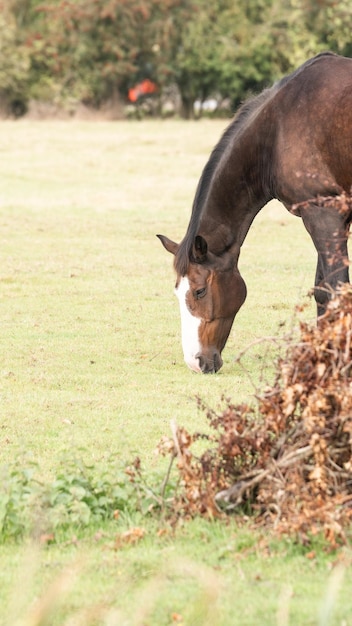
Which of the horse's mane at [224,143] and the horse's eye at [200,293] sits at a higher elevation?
the horse's mane at [224,143]

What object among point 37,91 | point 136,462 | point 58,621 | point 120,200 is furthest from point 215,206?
point 37,91

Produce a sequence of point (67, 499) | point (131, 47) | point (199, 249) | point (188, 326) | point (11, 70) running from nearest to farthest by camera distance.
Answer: point (67, 499)
point (199, 249)
point (188, 326)
point (11, 70)
point (131, 47)

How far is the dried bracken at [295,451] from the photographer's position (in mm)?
4555

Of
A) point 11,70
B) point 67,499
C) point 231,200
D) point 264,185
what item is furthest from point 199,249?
point 11,70

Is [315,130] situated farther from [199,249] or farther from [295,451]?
[295,451]

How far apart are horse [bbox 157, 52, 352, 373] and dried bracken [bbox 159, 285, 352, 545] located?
2.76 meters

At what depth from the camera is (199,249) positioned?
26.5 feet

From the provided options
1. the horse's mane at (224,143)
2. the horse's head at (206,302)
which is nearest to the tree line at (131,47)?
the horse's mane at (224,143)

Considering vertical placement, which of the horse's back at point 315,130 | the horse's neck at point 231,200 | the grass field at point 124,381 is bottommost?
the grass field at point 124,381

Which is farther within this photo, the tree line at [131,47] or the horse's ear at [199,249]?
the tree line at [131,47]

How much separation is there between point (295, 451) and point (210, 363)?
3.57 metres

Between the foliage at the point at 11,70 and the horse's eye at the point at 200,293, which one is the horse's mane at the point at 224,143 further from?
the foliage at the point at 11,70

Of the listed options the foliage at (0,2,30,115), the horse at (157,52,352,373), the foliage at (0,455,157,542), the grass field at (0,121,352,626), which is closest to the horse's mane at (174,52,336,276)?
the horse at (157,52,352,373)

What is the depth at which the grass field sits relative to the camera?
408cm
